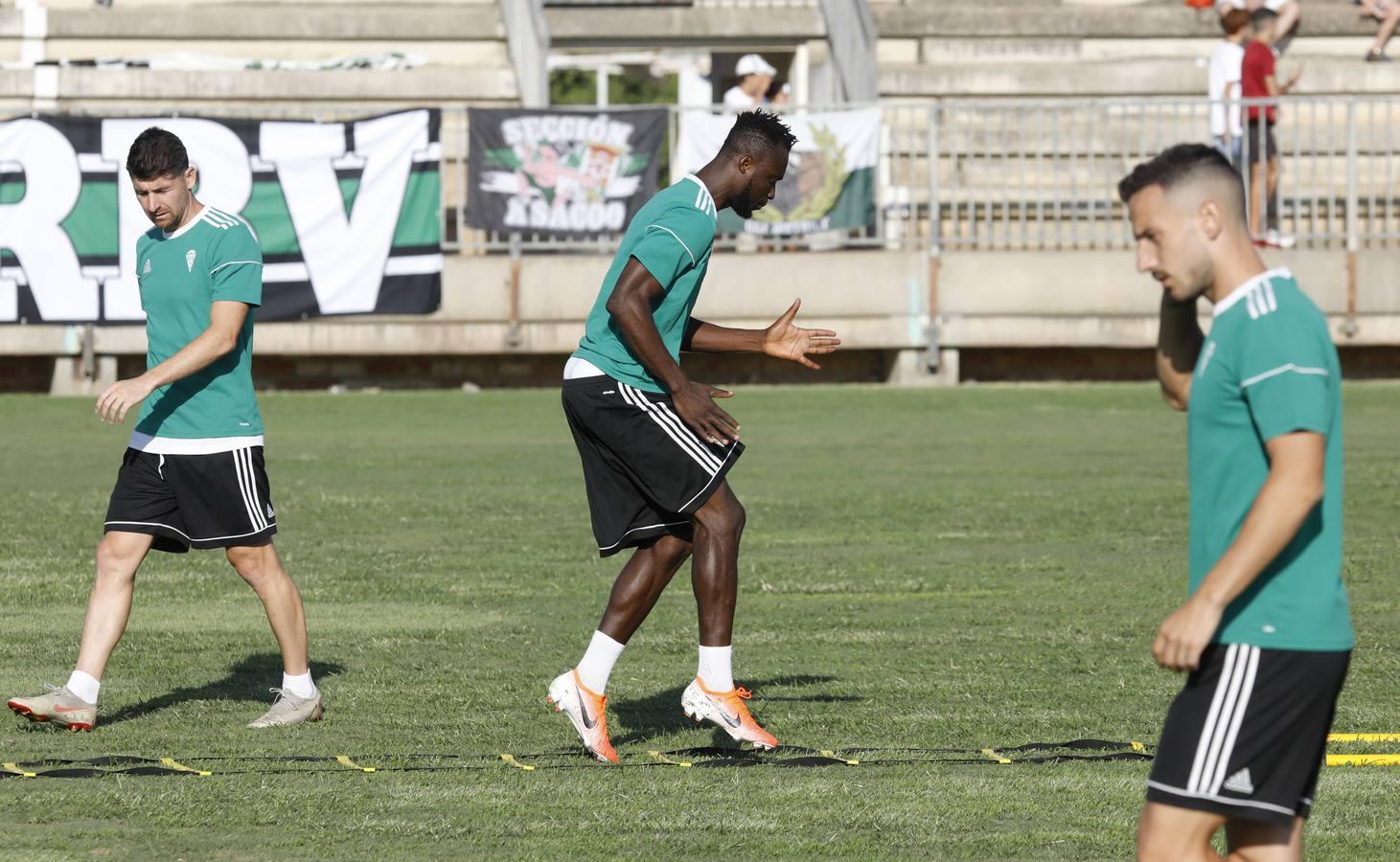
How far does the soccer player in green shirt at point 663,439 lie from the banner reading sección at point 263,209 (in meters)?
12.1

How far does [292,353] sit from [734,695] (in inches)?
530

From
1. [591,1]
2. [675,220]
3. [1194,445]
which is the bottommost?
[1194,445]

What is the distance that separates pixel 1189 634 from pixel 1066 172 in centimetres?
1718

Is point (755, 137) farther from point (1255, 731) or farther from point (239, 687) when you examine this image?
point (1255, 731)

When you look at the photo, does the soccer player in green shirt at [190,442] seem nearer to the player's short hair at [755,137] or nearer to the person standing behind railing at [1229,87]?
the player's short hair at [755,137]

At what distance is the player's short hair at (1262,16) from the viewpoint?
2000 cm

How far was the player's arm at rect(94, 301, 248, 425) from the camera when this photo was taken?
689 centimetres

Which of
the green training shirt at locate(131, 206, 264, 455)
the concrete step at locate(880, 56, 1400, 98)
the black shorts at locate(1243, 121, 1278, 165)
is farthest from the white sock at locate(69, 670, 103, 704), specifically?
the concrete step at locate(880, 56, 1400, 98)

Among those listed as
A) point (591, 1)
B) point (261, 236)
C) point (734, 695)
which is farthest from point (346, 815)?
point (591, 1)

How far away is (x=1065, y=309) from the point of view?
20203mm

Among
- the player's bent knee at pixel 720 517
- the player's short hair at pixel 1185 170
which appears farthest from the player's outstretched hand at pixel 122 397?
the player's short hair at pixel 1185 170

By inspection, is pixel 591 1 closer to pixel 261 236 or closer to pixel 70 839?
pixel 261 236

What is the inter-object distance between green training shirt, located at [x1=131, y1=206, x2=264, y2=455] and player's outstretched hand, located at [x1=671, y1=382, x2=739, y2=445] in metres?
1.54

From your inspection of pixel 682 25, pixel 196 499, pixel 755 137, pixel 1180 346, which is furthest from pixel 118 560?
pixel 682 25
